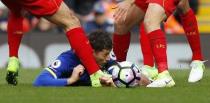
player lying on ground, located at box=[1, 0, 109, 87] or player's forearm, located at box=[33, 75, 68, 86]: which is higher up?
player lying on ground, located at box=[1, 0, 109, 87]

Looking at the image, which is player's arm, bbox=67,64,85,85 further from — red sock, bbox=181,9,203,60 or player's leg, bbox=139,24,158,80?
red sock, bbox=181,9,203,60

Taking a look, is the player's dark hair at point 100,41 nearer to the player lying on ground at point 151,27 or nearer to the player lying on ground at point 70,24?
the player lying on ground at point 70,24

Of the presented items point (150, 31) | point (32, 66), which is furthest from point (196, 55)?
point (32, 66)

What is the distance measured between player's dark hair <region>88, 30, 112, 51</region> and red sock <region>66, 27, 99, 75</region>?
0.12 m

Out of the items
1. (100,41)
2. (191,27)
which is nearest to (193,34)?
(191,27)

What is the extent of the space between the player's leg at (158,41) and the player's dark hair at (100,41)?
469mm

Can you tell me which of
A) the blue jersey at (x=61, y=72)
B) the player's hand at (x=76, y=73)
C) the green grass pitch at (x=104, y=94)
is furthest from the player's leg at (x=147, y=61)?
the player's hand at (x=76, y=73)

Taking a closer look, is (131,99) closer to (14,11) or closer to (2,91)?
(2,91)

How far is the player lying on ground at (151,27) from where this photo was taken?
9516mm

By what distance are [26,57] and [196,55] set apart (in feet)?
20.5

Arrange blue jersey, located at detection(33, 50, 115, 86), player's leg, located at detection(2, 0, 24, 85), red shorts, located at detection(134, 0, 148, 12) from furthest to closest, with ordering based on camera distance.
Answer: red shorts, located at detection(134, 0, 148, 12), player's leg, located at detection(2, 0, 24, 85), blue jersey, located at detection(33, 50, 115, 86)

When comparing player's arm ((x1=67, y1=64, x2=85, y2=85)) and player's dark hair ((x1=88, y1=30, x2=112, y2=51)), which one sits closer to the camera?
player's arm ((x1=67, y1=64, x2=85, y2=85))

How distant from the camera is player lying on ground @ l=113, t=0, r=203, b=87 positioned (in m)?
9.52

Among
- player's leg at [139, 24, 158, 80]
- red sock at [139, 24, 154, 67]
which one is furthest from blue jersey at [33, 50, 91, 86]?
red sock at [139, 24, 154, 67]
